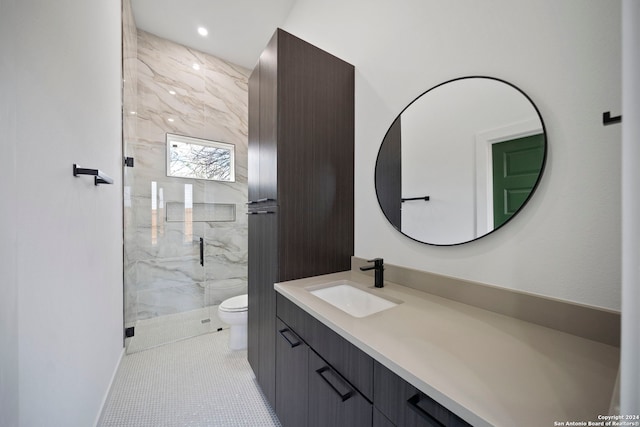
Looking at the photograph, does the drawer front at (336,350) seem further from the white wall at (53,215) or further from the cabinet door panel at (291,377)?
the white wall at (53,215)

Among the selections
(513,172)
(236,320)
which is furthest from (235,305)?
(513,172)

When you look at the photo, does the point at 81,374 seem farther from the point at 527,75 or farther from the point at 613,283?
the point at 527,75

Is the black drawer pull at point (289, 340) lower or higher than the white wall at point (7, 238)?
lower

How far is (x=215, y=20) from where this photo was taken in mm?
2486

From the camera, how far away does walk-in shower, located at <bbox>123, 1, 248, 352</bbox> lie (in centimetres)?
250

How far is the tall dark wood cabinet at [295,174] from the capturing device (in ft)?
4.68

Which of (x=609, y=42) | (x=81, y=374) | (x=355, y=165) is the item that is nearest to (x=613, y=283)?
(x=609, y=42)

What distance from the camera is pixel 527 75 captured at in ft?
3.01

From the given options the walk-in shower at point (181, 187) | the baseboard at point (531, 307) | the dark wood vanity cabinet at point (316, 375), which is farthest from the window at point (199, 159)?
Answer: the baseboard at point (531, 307)

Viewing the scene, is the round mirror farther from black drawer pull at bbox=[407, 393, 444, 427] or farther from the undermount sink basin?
black drawer pull at bbox=[407, 393, 444, 427]

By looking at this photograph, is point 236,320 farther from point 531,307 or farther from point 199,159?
point 531,307

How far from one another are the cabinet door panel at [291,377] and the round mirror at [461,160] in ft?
2.62

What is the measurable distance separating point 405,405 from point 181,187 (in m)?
2.96

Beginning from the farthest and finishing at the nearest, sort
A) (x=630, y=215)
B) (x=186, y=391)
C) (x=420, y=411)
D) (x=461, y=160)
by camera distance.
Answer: (x=186, y=391)
(x=461, y=160)
(x=420, y=411)
(x=630, y=215)
